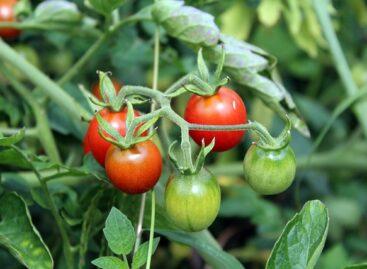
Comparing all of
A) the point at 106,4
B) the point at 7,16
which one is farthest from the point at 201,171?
the point at 7,16

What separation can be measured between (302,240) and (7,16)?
27.3 inches

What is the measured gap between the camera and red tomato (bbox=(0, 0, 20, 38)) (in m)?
1.25

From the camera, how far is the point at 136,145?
774 mm

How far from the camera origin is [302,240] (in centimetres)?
78

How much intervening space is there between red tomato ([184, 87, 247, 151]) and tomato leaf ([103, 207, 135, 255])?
128 mm

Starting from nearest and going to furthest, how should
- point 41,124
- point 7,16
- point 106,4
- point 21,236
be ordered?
point 21,236 → point 106,4 → point 41,124 → point 7,16

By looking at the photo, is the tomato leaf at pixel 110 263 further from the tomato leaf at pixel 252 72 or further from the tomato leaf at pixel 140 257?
the tomato leaf at pixel 252 72

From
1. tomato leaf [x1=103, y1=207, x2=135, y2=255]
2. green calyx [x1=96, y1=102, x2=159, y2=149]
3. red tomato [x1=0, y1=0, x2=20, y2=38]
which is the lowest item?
red tomato [x1=0, y1=0, x2=20, y2=38]

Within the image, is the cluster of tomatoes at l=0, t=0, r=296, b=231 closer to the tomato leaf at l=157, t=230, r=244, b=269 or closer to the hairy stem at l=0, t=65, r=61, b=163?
the tomato leaf at l=157, t=230, r=244, b=269

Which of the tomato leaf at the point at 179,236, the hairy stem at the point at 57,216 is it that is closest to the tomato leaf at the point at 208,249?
the tomato leaf at the point at 179,236

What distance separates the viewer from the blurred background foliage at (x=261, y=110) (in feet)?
4.14

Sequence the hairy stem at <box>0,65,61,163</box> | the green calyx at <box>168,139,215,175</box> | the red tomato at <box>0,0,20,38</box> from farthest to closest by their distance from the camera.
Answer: the red tomato at <box>0,0,20,38</box> → the hairy stem at <box>0,65,61,163</box> → the green calyx at <box>168,139,215,175</box>

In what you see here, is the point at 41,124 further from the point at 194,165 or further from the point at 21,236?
the point at 194,165

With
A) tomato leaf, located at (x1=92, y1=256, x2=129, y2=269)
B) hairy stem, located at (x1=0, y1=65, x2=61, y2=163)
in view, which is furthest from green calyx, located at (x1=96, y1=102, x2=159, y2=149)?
hairy stem, located at (x1=0, y1=65, x2=61, y2=163)
